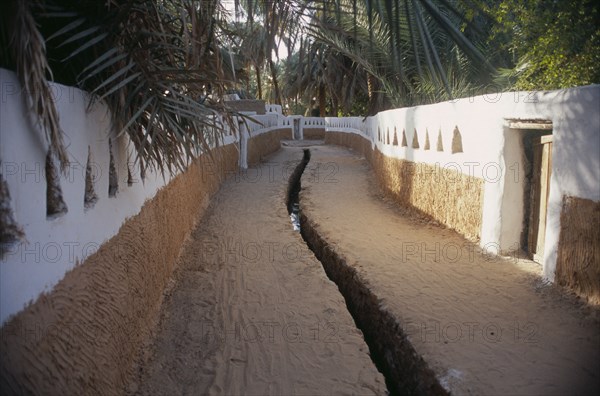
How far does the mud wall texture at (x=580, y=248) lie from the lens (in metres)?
4.11

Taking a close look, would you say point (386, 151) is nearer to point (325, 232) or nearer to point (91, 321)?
point (325, 232)

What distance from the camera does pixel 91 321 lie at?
3049mm

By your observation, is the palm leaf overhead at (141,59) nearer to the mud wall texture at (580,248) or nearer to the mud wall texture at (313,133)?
the mud wall texture at (580,248)

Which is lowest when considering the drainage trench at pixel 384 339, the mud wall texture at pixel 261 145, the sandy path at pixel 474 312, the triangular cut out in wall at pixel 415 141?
the drainage trench at pixel 384 339

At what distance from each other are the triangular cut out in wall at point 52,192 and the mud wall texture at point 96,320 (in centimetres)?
38

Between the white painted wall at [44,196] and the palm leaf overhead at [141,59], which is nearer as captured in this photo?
the white painted wall at [44,196]

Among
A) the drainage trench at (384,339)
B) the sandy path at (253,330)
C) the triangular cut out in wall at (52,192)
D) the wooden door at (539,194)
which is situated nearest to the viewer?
the triangular cut out in wall at (52,192)

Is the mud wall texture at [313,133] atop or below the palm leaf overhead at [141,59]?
below

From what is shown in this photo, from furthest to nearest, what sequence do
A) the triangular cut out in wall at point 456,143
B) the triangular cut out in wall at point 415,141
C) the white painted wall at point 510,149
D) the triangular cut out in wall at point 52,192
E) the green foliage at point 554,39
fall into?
1. the triangular cut out in wall at point 415,141
2. the triangular cut out in wall at point 456,143
3. the green foliage at point 554,39
4. the white painted wall at point 510,149
5. the triangular cut out in wall at point 52,192

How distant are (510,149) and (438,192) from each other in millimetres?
1946

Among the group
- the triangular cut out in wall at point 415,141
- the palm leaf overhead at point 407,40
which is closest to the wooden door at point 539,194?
the palm leaf overhead at point 407,40

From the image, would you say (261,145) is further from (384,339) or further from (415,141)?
(384,339)

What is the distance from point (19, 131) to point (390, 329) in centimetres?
357

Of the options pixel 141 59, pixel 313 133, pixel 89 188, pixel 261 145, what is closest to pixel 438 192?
pixel 141 59
